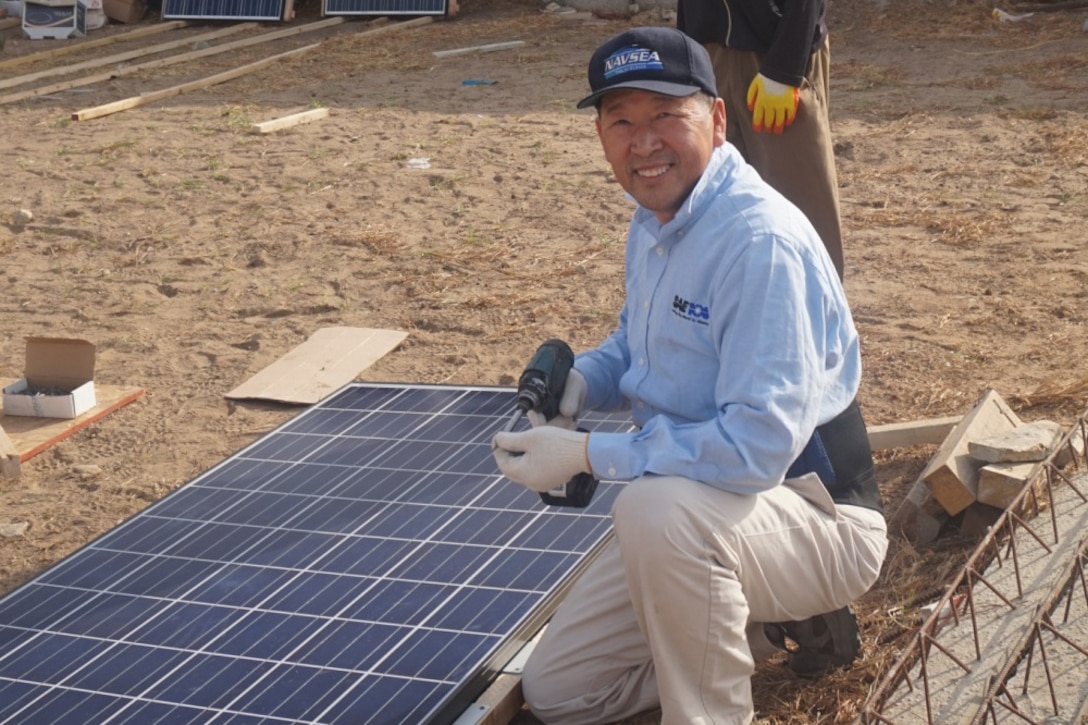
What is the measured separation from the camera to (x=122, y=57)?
1606cm

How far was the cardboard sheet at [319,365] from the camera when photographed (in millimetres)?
6594

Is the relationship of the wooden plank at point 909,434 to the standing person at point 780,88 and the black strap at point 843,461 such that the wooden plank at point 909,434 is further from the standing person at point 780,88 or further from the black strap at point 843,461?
the black strap at point 843,461

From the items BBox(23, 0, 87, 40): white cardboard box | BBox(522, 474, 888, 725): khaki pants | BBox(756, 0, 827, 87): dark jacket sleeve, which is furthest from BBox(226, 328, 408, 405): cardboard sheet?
BBox(23, 0, 87, 40): white cardboard box

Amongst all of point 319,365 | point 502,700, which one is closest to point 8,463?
point 319,365

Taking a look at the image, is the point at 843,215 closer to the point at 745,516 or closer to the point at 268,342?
the point at 268,342

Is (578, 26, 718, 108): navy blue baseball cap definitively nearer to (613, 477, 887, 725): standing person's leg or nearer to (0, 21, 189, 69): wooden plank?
(613, 477, 887, 725): standing person's leg

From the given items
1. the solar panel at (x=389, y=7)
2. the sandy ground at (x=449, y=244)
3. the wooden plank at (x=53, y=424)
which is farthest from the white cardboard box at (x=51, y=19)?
the wooden plank at (x=53, y=424)

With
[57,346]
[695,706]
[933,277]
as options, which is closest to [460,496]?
[695,706]

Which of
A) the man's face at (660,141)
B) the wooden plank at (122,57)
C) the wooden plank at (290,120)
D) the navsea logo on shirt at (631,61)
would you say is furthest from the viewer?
the wooden plank at (122,57)

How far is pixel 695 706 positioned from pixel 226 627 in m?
1.50

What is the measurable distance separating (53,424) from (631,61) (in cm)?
400

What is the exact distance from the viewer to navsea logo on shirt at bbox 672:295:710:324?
352cm

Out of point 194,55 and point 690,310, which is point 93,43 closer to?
point 194,55

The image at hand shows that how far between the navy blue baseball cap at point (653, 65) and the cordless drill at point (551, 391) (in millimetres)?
758
